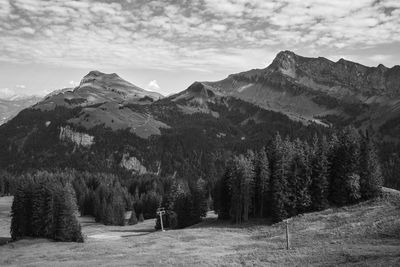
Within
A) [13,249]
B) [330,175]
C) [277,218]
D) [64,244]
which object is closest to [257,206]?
[277,218]

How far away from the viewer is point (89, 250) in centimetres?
6731

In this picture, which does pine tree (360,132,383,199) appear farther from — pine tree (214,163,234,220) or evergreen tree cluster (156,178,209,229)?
evergreen tree cluster (156,178,209,229)

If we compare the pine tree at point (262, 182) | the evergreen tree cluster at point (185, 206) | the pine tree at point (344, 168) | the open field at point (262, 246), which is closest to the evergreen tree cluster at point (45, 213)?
the open field at point (262, 246)

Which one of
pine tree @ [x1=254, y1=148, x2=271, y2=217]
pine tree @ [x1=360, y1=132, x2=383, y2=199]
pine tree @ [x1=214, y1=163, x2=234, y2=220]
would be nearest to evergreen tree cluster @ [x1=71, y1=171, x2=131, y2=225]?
pine tree @ [x1=214, y1=163, x2=234, y2=220]

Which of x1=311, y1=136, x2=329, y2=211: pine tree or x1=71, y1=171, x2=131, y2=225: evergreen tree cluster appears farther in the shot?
x1=71, y1=171, x2=131, y2=225: evergreen tree cluster

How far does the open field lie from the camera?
41594 mm

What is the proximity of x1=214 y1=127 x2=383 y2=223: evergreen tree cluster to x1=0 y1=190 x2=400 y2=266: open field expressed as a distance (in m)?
3.86

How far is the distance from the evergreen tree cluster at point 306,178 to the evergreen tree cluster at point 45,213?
36.1 m

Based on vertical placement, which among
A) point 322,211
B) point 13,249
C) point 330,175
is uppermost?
point 330,175

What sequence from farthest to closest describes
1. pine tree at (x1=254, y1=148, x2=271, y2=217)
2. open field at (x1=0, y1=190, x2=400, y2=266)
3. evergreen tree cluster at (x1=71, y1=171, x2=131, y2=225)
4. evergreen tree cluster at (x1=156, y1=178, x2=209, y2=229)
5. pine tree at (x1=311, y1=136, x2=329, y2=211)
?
evergreen tree cluster at (x1=71, y1=171, x2=131, y2=225)
evergreen tree cluster at (x1=156, y1=178, x2=209, y2=229)
pine tree at (x1=254, y1=148, x2=271, y2=217)
pine tree at (x1=311, y1=136, x2=329, y2=211)
open field at (x1=0, y1=190, x2=400, y2=266)

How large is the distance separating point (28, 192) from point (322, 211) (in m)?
65.6

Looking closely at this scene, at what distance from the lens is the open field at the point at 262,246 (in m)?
41.6

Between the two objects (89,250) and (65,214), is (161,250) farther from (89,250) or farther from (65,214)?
(65,214)

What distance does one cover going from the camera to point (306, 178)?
82750 millimetres
